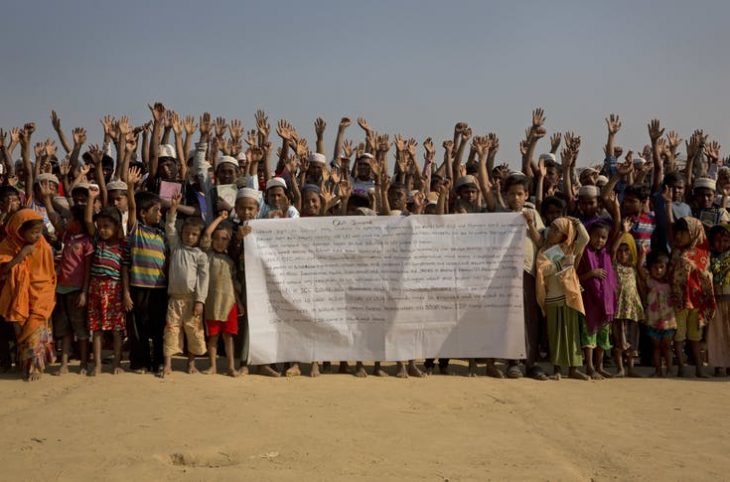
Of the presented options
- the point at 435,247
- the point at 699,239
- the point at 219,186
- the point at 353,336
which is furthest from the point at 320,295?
the point at 699,239

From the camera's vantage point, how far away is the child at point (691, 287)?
783cm

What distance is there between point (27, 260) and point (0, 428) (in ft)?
7.45

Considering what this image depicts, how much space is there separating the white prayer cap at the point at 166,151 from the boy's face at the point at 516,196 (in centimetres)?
403

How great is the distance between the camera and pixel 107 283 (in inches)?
280

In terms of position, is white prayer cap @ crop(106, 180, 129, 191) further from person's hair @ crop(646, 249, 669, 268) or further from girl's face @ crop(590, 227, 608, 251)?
person's hair @ crop(646, 249, 669, 268)

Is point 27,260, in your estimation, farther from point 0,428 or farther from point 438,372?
point 438,372

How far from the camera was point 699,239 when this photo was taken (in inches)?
315

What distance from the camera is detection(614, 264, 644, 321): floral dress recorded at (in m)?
7.69

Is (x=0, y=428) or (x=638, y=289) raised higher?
(x=638, y=289)

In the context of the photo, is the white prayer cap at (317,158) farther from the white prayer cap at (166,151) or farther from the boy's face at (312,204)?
the white prayer cap at (166,151)

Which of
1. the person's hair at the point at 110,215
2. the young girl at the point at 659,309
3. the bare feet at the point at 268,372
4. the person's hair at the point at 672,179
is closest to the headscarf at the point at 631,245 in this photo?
the young girl at the point at 659,309

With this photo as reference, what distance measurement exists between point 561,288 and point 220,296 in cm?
343

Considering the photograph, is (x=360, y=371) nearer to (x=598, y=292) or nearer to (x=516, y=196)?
(x=516, y=196)

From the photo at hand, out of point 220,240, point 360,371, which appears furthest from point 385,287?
point 220,240
